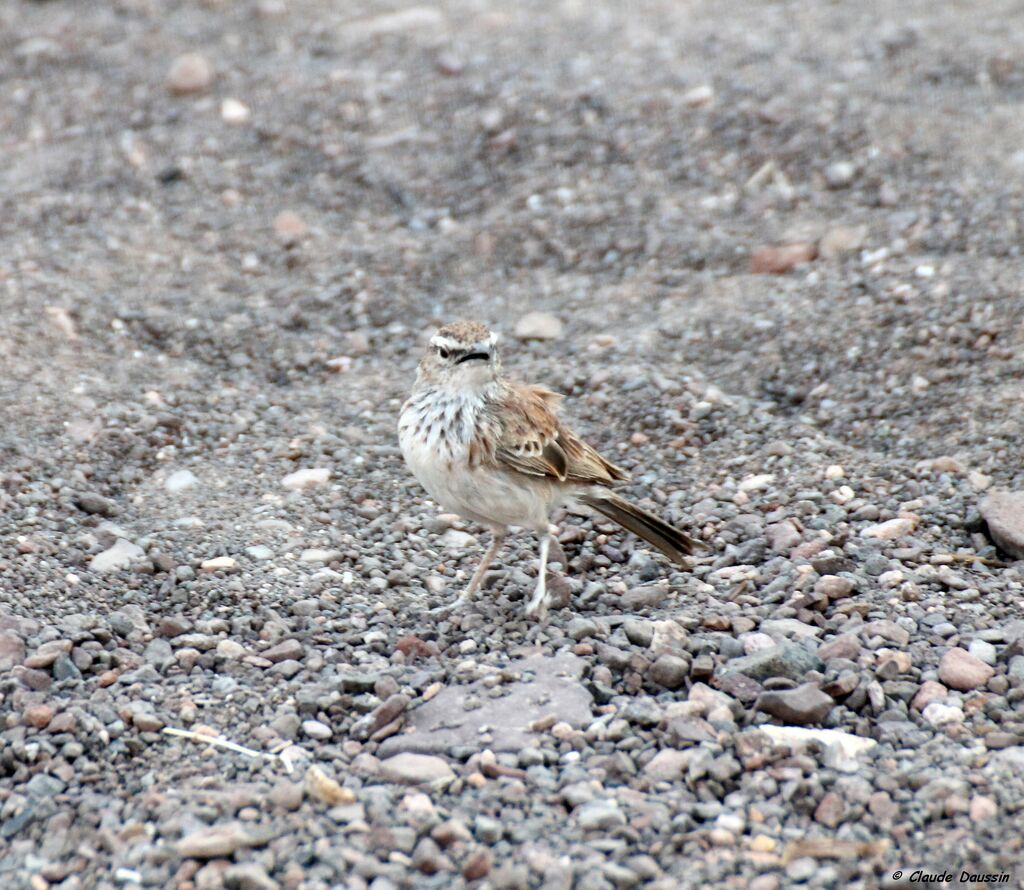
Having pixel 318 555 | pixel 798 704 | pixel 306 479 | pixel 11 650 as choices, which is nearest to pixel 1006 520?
pixel 798 704

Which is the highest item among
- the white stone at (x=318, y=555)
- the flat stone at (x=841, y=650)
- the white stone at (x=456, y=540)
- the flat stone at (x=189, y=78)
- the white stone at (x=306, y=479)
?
the flat stone at (x=189, y=78)

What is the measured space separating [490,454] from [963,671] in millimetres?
2175

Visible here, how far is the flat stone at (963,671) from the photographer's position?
529 centimetres

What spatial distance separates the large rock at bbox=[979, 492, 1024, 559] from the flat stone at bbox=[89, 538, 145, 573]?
3.95 metres

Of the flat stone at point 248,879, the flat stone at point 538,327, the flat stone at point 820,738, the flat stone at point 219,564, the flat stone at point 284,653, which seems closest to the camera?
the flat stone at point 248,879

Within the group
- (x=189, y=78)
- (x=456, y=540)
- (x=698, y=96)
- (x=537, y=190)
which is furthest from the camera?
(x=189, y=78)

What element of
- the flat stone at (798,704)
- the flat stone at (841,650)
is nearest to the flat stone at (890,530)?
the flat stone at (841,650)

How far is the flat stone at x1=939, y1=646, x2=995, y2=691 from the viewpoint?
529 centimetres

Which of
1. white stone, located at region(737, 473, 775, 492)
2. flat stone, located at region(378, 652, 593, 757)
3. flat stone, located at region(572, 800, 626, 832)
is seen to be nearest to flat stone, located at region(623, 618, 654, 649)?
flat stone, located at region(378, 652, 593, 757)

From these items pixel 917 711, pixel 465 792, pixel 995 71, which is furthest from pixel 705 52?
pixel 465 792

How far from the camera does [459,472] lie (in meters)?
6.06

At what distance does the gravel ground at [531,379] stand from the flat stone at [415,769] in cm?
1

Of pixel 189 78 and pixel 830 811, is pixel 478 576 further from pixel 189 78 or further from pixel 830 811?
pixel 189 78

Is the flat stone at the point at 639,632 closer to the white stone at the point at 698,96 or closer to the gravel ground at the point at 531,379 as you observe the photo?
the gravel ground at the point at 531,379
